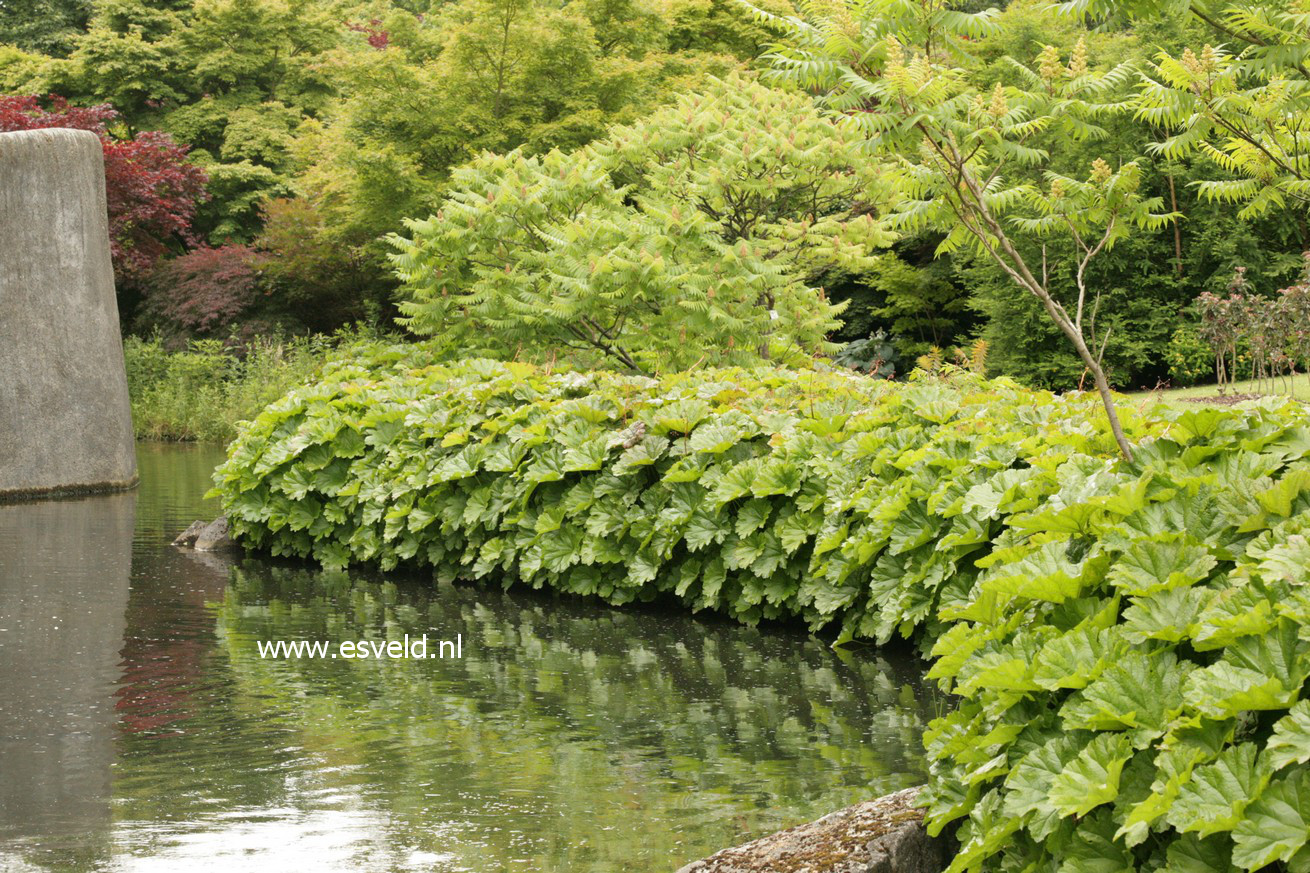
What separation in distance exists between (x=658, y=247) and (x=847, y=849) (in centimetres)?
737

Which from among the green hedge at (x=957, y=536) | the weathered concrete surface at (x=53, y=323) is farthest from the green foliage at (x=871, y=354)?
the weathered concrete surface at (x=53, y=323)

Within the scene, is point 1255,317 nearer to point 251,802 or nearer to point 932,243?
point 932,243

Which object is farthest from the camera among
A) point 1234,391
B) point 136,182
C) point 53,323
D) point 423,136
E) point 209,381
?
point 136,182

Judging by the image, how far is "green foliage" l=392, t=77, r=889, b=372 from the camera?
388 inches

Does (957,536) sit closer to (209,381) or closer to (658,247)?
(658,247)

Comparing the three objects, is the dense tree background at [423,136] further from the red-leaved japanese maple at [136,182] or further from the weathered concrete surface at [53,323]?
the weathered concrete surface at [53,323]

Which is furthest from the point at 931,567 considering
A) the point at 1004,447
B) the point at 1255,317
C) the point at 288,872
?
the point at 1255,317

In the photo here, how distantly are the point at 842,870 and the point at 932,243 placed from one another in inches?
797

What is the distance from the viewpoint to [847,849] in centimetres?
296

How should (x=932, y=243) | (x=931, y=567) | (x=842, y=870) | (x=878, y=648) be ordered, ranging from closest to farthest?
(x=842, y=870) → (x=931, y=567) → (x=878, y=648) → (x=932, y=243)

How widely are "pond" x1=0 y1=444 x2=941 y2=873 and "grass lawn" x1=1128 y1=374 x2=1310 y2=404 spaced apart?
447 inches

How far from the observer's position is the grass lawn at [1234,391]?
52.1 ft

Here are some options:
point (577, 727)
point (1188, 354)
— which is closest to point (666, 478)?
point (577, 727)

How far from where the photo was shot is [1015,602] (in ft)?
10.3
